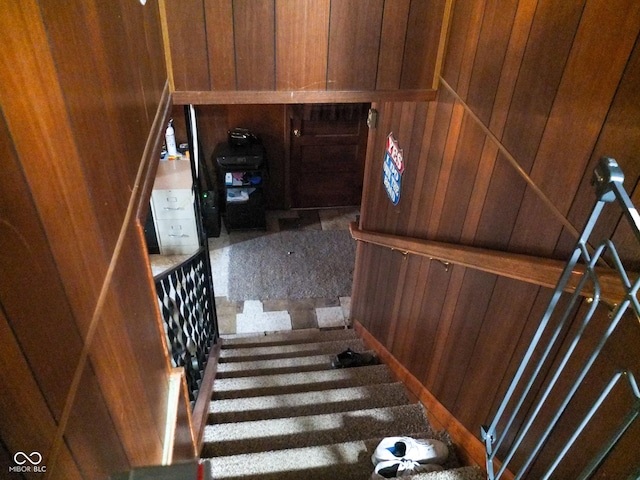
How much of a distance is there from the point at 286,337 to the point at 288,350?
49cm

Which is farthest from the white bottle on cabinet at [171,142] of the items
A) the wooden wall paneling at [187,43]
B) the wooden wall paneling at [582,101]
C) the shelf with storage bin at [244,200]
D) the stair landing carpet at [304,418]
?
the wooden wall paneling at [582,101]

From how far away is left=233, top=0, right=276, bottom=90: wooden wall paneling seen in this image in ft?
5.69

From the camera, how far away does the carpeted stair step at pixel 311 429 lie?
2021mm

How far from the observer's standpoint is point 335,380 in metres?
2.67

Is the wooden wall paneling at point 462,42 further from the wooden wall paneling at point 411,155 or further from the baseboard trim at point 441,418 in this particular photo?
the baseboard trim at point 441,418

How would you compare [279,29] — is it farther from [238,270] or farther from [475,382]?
[238,270]

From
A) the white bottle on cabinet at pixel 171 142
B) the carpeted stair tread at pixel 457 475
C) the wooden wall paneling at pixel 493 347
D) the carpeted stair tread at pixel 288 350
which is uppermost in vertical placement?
the wooden wall paneling at pixel 493 347

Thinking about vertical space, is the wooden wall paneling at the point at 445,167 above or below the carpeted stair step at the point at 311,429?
above

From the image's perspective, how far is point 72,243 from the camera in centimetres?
70

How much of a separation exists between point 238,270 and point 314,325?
3.28 ft

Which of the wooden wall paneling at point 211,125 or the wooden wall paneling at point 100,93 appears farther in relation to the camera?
the wooden wall paneling at point 211,125

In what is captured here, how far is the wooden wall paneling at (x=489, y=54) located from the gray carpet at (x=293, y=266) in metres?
2.86

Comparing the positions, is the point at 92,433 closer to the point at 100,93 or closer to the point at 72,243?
the point at 72,243

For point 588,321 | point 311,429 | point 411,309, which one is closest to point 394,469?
point 311,429
